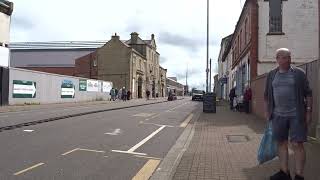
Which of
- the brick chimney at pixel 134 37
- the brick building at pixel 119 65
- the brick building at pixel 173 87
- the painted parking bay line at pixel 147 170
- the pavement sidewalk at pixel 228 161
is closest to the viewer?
the pavement sidewalk at pixel 228 161

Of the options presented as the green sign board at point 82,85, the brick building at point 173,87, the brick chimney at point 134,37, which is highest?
the brick chimney at point 134,37

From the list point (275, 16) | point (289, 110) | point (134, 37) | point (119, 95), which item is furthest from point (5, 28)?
point (134, 37)

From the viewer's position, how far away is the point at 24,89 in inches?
1545

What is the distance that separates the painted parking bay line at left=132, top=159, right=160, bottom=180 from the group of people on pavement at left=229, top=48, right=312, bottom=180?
2.15 metres

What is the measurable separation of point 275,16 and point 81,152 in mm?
20904

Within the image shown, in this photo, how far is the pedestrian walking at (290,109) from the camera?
7141 mm

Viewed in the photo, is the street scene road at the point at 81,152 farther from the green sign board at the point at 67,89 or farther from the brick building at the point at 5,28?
the green sign board at the point at 67,89

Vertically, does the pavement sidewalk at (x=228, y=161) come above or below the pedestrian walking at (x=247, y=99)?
below

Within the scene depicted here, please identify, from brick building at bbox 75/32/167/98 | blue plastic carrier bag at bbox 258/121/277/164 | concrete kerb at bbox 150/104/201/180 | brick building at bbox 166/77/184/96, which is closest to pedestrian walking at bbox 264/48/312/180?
blue plastic carrier bag at bbox 258/121/277/164

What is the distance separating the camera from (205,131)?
58.0 ft

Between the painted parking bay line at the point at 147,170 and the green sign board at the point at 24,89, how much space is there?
2919 cm

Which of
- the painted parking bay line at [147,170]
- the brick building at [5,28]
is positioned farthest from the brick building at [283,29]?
the painted parking bay line at [147,170]

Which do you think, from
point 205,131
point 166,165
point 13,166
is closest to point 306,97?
point 166,165

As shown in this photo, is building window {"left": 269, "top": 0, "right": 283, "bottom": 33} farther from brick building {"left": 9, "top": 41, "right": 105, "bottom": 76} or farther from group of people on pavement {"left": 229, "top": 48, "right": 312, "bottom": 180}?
brick building {"left": 9, "top": 41, "right": 105, "bottom": 76}
